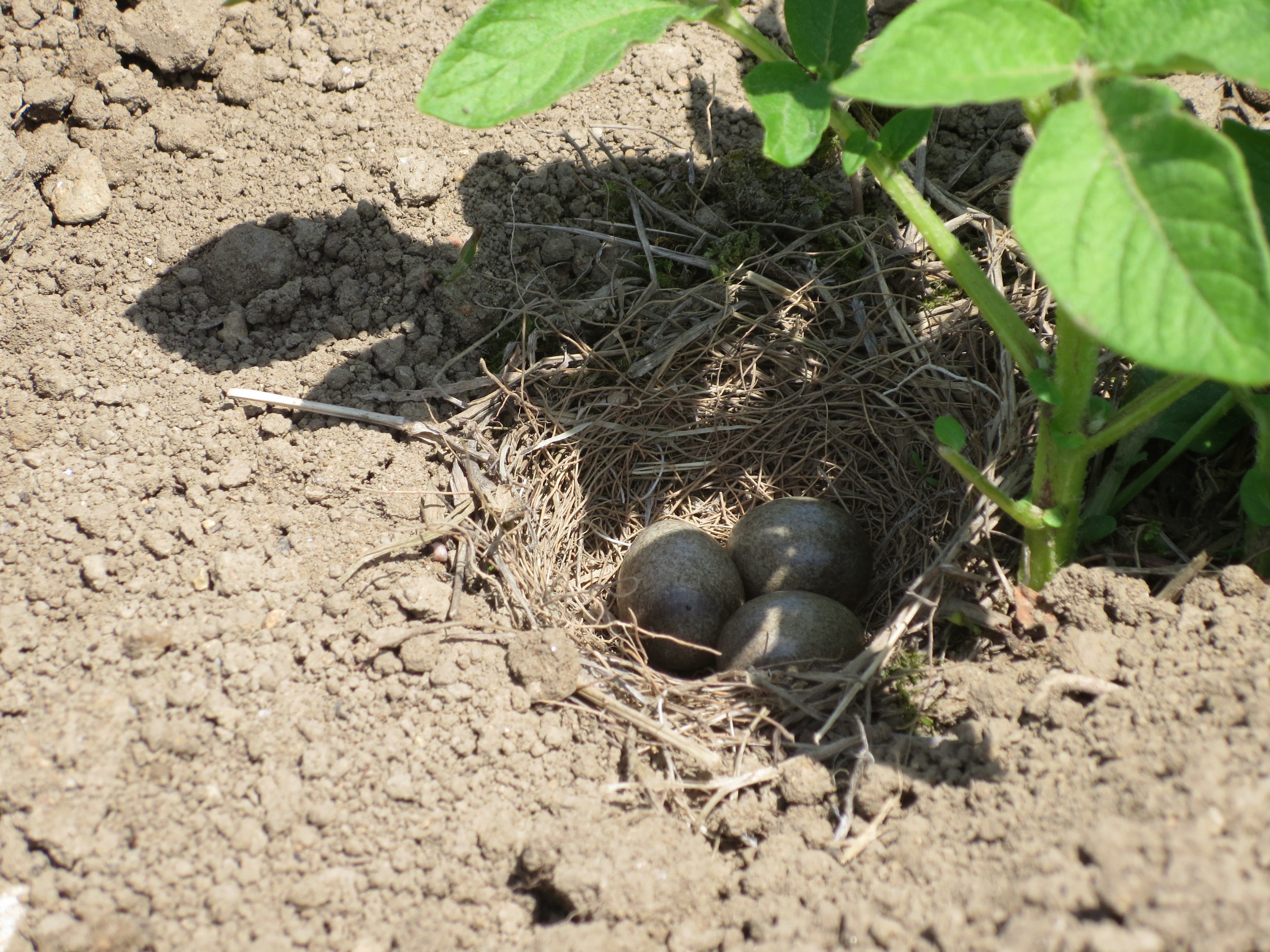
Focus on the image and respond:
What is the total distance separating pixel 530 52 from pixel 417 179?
1.35 metres

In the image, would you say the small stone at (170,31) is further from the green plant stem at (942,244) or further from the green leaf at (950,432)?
the green leaf at (950,432)

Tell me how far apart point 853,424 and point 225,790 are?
2.24m

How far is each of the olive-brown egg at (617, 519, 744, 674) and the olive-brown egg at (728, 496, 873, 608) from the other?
4.5 inches

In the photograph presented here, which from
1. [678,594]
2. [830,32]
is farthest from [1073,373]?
[678,594]

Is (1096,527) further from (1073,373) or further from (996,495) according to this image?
(1073,373)

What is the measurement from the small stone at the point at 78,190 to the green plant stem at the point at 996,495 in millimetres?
2858

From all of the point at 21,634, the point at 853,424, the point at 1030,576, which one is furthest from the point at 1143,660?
the point at 21,634

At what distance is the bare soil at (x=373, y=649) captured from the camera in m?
1.75

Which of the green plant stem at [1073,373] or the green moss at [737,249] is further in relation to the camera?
the green moss at [737,249]

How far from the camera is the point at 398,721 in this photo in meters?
2.23

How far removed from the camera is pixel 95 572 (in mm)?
2365

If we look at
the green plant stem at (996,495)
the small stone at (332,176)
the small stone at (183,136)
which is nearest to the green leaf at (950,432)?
the green plant stem at (996,495)

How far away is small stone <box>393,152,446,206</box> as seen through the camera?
3.10m

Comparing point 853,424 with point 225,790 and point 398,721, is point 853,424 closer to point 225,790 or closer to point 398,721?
point 398,721
